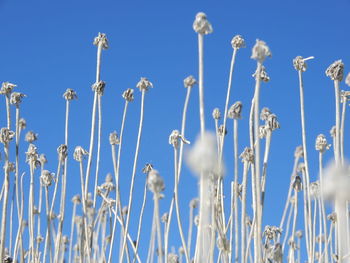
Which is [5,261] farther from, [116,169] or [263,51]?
[263,51]

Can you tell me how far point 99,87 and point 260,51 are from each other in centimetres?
126

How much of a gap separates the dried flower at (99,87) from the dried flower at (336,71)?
117cm

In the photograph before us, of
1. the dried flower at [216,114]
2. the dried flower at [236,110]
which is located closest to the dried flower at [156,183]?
the dried flower at [236,110]

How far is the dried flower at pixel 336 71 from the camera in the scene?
9.48 feet

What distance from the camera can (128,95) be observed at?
12.1ft

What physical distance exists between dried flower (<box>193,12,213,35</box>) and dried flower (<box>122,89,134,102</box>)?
1.30 meters

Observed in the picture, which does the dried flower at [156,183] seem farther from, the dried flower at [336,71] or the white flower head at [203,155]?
the dried flower at [336,71]

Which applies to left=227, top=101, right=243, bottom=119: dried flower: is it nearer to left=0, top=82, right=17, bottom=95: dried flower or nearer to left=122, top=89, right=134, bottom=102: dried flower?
left=122, top=89, right=134, bottom=102: dried flower

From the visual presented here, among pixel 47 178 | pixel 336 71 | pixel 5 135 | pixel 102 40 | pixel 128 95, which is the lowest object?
pixel 47 178

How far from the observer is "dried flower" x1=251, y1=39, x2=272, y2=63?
2305mm

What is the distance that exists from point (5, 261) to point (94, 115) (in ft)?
2.93

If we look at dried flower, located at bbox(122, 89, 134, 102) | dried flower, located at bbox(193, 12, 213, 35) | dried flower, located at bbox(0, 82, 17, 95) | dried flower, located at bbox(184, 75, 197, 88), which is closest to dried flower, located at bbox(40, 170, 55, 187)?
dried flower, located at bbox(0, 82, 17, 95)

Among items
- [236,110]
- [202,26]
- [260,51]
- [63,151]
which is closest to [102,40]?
[63,151]

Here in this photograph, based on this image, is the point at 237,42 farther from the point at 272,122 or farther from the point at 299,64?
the point at 272,122
